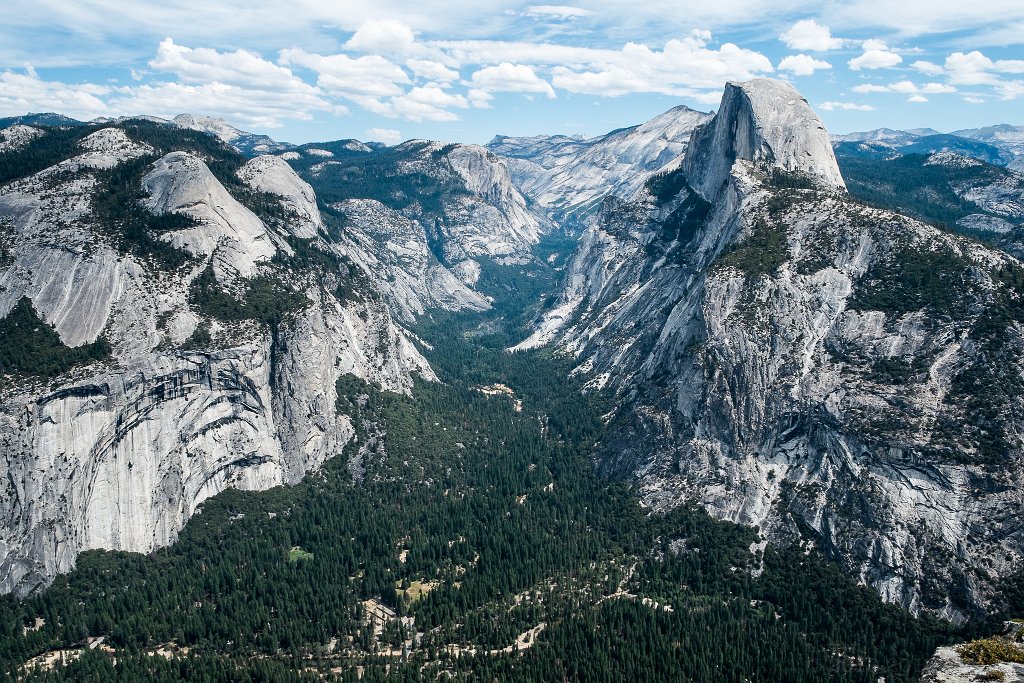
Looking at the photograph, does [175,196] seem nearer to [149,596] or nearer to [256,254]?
[256,254]


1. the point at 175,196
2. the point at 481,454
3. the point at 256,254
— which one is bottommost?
the point at 481,454

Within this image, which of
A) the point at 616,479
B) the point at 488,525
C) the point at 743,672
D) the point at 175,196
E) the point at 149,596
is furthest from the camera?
the point at 175,196

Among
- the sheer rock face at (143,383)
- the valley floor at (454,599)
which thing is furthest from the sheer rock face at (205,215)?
the valley floor at (454,599)

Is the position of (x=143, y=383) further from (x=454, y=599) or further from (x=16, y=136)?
(x=16, y=136)

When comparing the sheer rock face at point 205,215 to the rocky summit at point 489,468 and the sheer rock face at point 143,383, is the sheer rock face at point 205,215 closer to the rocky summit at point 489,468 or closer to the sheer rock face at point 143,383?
the sheer rock face at point 143,383

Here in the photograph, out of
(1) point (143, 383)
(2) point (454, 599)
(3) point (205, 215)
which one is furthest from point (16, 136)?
(2) point (454, 599)

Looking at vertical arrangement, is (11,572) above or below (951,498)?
below

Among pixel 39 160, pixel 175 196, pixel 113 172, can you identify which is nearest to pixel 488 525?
pixel 175 196
